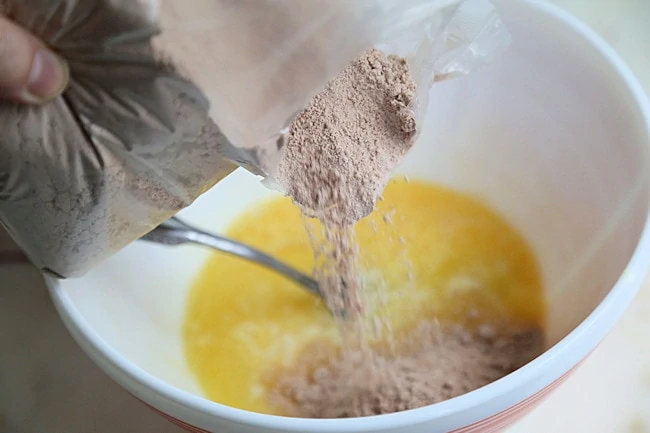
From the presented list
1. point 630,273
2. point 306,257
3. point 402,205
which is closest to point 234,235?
point 306,257

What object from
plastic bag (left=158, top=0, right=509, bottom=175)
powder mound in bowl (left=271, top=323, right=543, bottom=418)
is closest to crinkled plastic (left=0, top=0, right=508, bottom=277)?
plastic bag (left=158, top=0, right=509, bottom=175)

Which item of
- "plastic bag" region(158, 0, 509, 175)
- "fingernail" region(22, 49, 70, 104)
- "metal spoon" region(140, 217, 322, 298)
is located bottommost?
"metal spoon" region(140, 217, 322, 298)

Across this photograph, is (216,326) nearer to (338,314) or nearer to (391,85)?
(338,314)

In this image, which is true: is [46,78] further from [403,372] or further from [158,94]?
[403,372]

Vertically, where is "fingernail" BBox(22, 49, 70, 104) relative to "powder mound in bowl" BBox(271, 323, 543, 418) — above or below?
above

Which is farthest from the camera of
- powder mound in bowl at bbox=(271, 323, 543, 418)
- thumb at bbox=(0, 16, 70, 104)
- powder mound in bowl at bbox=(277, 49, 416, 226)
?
powder mound in bowl at bbox=(271, 323, 543, 418)

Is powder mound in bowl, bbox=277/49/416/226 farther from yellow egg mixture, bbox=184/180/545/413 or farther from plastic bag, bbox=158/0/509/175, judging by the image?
yellow egg mixture, bbox=184/180/545/413

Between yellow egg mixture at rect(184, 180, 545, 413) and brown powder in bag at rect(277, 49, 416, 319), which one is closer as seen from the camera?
brown powder in bag at rect(277, 49, 416, 319)

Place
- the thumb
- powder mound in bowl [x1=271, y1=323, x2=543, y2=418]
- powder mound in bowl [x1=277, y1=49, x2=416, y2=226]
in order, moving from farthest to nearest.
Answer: powder mound in bowl [x1=271, y1=323, x2=543, y2=418]
powder mound in bowl [x1=277, y1=49, x2=416, y2=226]
the thumb

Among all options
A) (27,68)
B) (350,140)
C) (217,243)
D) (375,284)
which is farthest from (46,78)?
(375,284)
